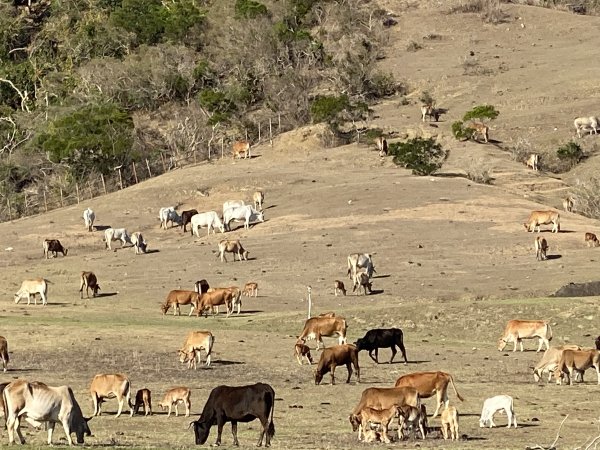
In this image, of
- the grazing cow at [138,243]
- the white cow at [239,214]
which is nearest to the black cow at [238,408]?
the grazing cow at [138,243]

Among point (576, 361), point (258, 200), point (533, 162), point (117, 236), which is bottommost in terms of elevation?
point (576, 361)

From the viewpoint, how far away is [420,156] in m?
70.2

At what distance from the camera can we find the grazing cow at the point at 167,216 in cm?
6494

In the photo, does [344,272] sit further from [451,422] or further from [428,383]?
[451,422]

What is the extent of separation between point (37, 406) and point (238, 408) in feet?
11.1

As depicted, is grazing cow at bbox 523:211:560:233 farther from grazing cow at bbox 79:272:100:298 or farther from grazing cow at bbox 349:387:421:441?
grazing cow at bbox 349:387:421:441

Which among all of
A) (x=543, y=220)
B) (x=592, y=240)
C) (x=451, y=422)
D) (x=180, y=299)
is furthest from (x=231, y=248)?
(x=451, y=422)

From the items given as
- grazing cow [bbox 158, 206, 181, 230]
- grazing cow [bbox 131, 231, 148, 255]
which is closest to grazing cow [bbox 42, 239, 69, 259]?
grazing cow [bbox 131, 231, 148, 255]

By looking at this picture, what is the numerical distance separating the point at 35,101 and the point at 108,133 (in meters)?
28.1

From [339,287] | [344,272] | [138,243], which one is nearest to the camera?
[339,287]

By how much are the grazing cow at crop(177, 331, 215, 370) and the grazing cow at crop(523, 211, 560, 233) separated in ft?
84.8

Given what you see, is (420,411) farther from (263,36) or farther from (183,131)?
(263,36)

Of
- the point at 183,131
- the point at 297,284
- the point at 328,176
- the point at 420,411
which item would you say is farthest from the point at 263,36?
the point at 420,411

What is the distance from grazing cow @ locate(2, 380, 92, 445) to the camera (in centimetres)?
1984
